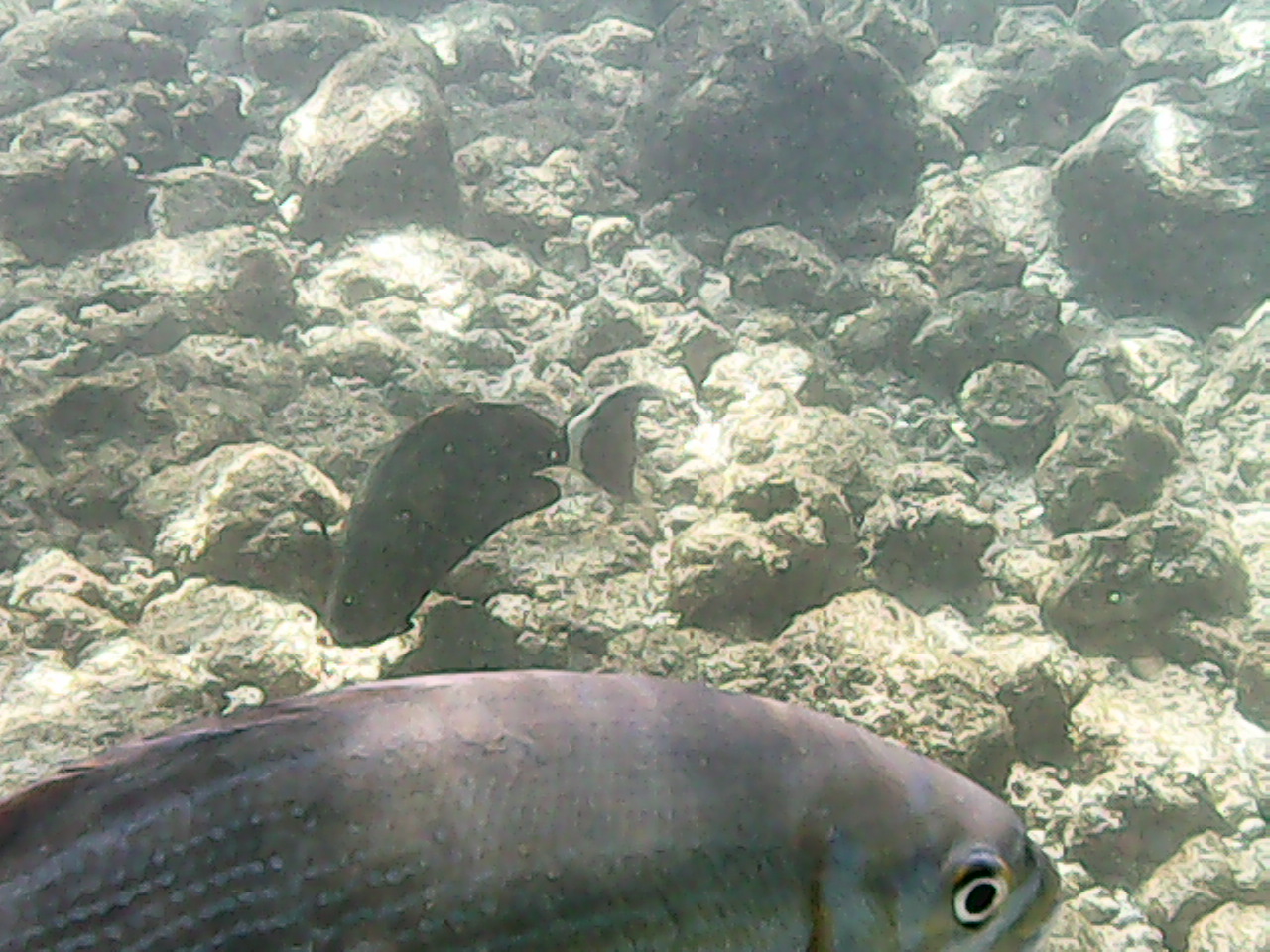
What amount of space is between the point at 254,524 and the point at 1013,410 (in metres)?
5.45

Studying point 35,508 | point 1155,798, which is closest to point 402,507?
point 35,508

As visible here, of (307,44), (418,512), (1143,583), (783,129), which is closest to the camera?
(418,512)

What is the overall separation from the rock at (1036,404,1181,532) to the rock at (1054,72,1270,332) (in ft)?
9.89

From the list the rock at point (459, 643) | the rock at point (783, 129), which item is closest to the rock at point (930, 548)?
the rock at point (459, 643)

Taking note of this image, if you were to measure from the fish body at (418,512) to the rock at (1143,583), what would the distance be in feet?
11.2

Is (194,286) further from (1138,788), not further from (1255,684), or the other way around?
(1255,684)

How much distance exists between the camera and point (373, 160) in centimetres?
870

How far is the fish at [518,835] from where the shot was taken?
94 cm

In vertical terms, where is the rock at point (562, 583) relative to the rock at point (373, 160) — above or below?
below

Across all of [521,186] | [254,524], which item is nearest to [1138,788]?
[254,524]

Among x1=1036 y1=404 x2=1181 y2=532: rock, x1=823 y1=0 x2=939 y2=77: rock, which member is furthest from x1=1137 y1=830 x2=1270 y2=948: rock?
x1=823 y1=0 x2=939 y2=77: rock

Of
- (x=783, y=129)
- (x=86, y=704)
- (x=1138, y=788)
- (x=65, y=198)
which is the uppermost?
(x=783, y=129)

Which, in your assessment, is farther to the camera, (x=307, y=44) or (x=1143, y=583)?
(x=307, y=44)

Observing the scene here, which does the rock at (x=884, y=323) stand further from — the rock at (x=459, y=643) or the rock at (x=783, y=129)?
the rock at (x=459, y=643)
